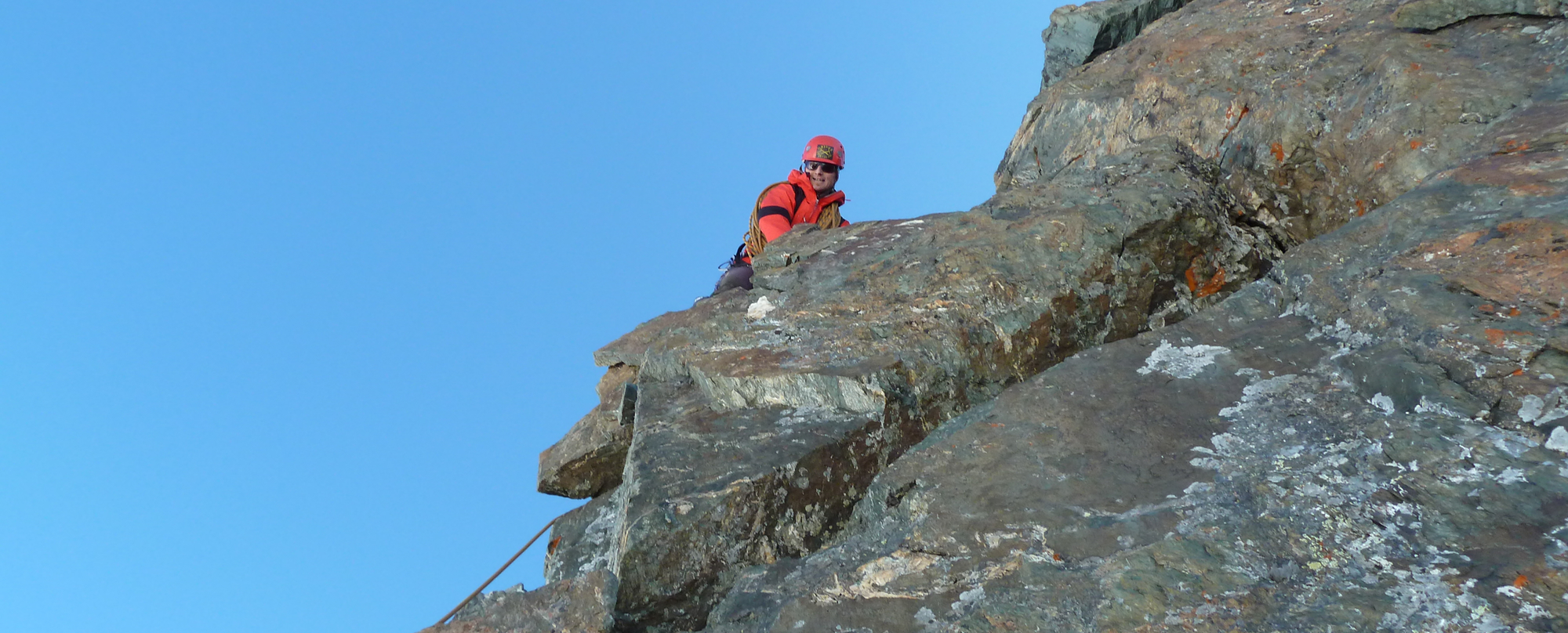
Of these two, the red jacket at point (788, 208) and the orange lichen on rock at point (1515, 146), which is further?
the red jacket at point (788, 208)

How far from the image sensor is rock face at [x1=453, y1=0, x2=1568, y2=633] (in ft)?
9.57

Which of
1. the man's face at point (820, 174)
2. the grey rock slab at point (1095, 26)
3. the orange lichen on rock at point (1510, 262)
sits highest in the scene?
the man's face at point (820, 174)

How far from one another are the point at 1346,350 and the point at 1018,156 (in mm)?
4957

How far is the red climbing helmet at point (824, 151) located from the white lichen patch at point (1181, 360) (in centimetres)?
573

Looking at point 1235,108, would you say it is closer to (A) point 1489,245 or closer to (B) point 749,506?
(A) point 1489,245

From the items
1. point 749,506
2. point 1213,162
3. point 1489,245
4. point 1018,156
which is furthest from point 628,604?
point 1018,156

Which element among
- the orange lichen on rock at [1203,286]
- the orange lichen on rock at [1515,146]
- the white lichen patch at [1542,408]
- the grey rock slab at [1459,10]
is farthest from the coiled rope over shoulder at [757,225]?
the white lichen patch at [1542,408]

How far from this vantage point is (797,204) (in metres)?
9.37

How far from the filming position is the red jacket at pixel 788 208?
9.06 metres

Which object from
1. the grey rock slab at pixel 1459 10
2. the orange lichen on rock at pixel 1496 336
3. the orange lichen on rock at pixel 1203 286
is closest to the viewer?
the orange lichen on rock at pixel 1496 336

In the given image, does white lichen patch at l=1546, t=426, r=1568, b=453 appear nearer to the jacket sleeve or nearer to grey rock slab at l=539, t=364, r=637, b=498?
grey rock slab at l=539, t=364, r=637, b=498

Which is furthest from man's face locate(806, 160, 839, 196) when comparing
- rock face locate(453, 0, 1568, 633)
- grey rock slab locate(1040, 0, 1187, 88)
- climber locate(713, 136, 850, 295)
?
rock face locate(453, 0, 1568, 633)

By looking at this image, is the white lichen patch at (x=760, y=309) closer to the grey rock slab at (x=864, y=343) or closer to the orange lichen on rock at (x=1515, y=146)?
the grey rock slab at (x=864, y=343)

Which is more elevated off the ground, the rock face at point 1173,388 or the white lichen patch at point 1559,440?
the rock face at point 1173,388
